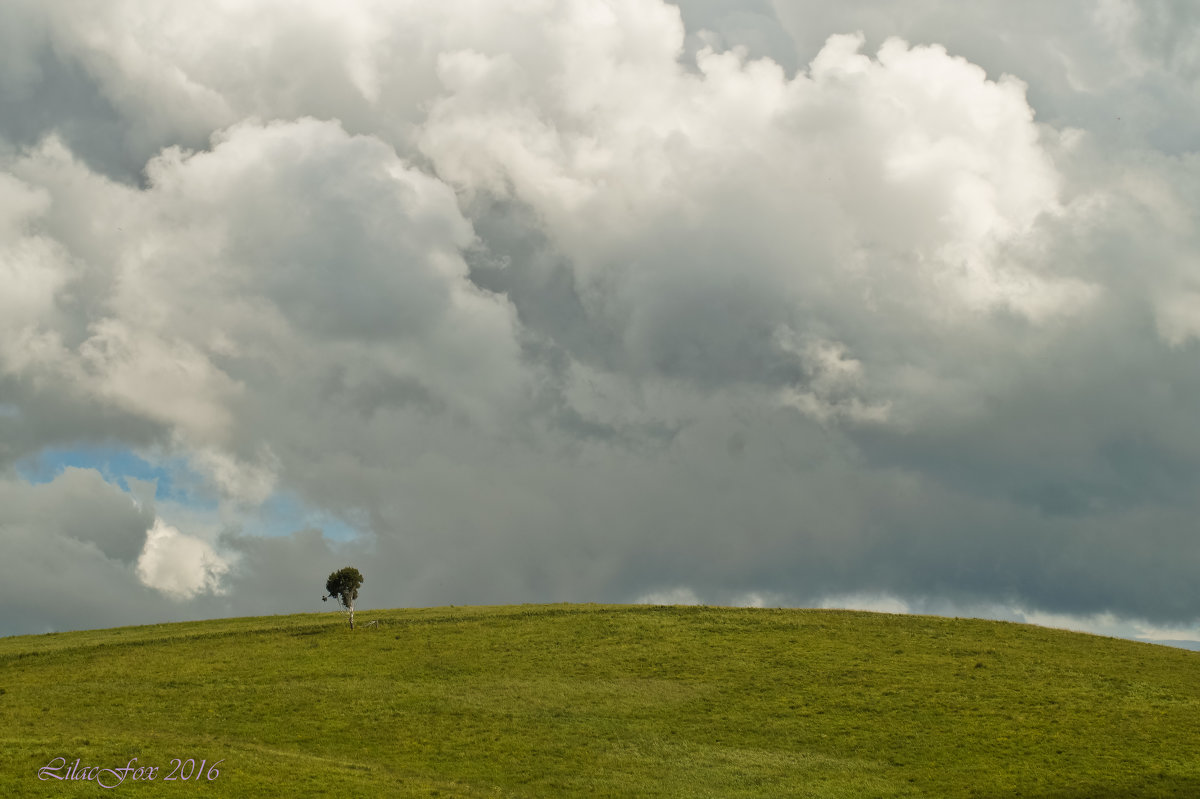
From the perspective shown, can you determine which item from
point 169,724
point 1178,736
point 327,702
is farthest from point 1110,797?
point 169,724

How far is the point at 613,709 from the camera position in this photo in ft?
211

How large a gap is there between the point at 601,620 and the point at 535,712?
29.2m

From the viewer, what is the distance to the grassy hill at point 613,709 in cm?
5088

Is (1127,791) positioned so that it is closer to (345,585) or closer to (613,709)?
(613,709)

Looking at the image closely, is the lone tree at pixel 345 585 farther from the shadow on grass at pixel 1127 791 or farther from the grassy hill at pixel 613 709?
the shadow on grass at pixel 1127 791

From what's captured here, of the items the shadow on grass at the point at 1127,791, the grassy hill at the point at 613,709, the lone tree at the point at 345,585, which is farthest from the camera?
the lone tree at the point at 345,585

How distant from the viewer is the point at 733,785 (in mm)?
51250

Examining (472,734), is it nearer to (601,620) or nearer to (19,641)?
(601,620)
